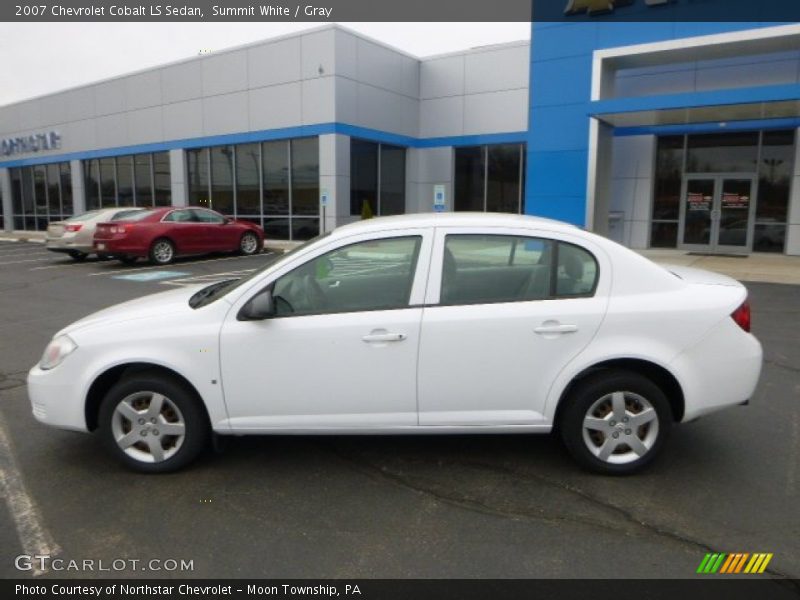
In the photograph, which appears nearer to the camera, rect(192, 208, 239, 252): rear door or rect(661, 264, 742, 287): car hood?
rect(661, 264, 742, 287): car hood

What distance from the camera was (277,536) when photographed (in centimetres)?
318

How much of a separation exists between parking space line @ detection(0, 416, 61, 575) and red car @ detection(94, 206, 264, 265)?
11783 millimetres

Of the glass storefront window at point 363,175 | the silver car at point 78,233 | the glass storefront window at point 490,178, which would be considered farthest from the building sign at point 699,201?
the silver car at point 78,233

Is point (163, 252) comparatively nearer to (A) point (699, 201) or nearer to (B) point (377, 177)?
(B) point (377, 177)

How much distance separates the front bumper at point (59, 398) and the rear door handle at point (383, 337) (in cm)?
183

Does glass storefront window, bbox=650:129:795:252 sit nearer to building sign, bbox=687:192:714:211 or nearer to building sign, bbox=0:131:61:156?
building sign, bbox=687:192:714:211

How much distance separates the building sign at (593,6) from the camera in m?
16.2

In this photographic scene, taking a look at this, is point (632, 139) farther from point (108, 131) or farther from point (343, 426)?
point (108, 131)

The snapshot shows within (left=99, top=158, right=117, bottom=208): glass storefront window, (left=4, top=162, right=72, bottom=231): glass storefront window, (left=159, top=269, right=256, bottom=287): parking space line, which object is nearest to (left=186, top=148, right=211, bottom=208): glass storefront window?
(left=99, top=158, right=117, bottom=208): glass storefront window

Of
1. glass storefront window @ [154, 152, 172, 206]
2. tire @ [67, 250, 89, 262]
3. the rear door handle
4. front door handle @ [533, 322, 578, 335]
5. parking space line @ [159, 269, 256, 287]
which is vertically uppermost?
glass storefront window @ [154, 152, 172, 206]

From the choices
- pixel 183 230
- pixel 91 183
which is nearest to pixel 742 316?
pixel 183 230

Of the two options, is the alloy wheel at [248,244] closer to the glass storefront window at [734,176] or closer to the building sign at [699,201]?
the glass storefront window at [734,176]

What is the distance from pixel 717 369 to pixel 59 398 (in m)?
4.07

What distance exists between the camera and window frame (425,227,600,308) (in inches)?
147
